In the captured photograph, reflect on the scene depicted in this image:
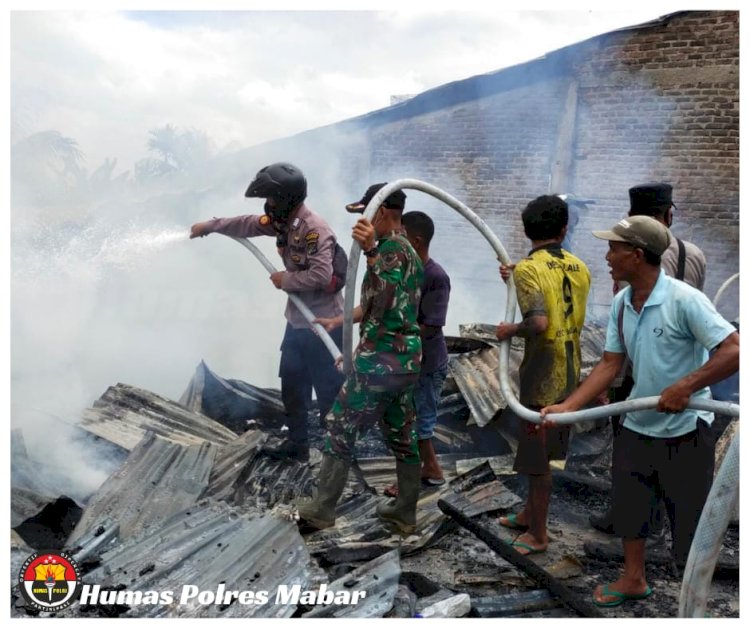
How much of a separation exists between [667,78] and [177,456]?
857 cm

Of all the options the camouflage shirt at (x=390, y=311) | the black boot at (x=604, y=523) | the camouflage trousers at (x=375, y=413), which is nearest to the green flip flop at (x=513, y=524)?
the black boot at (x=604, y=523)

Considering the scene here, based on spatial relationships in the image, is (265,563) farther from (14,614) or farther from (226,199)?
(226,199)

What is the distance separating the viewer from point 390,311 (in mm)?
3746

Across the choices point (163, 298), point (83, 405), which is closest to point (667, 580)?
point (83, 405)

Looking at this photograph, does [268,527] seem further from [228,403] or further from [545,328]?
[228,403]

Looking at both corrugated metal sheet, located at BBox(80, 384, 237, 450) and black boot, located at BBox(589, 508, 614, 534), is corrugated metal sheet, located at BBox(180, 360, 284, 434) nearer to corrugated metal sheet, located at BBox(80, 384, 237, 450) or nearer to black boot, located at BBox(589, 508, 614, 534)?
corrugated metal sheet, located at BBox(80, 384, 237, 450)

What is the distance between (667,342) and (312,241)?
2509 mm

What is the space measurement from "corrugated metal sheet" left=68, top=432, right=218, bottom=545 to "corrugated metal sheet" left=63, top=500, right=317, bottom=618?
0.24 metres

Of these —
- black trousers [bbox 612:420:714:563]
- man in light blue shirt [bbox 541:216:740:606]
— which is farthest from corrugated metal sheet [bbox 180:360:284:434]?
black trousers [bbox 612:420:714:563]

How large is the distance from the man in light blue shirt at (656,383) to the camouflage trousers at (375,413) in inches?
35.1

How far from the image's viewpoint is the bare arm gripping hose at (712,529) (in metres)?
2.73

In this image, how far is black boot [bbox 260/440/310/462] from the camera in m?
4.98
